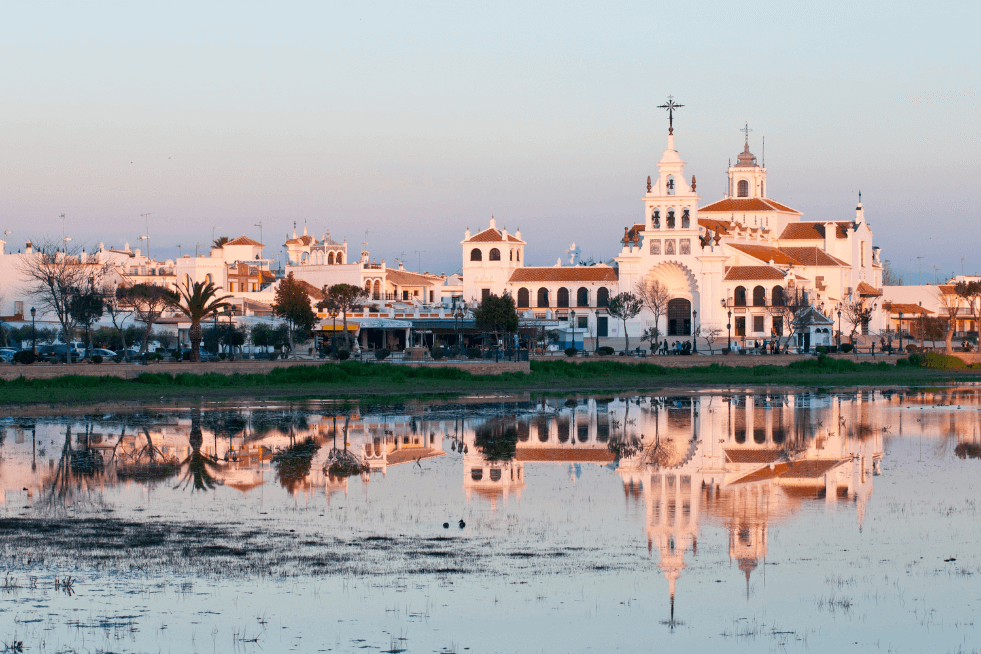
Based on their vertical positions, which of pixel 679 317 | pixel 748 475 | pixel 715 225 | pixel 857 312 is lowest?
pixel 748 475

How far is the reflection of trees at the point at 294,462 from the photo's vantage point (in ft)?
Answer: 60.3

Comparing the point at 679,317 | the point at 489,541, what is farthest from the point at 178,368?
the point at 679,317

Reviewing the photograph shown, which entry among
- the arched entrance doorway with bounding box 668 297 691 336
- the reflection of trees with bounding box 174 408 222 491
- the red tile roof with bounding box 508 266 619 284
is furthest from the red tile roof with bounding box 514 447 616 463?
the red tile roof with bounding box 508 266 619 284

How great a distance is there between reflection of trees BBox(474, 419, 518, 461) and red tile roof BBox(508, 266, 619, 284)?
57.9 meters

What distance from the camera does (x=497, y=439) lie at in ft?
79.6

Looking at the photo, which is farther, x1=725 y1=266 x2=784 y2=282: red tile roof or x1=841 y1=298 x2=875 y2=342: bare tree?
x1=725 y1=266 x2=784 y2=282: red tile roof

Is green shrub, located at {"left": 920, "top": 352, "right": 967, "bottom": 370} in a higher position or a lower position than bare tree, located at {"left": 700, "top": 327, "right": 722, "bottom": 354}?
lower

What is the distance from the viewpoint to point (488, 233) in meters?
87.9

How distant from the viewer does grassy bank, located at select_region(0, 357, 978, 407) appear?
34.7 m

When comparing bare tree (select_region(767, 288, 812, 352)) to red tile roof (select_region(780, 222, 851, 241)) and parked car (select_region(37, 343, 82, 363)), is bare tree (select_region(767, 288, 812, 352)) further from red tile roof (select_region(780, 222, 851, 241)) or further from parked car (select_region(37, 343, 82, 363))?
parked car (select_region(37, 343, 82, 363))

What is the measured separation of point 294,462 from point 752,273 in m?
63.5

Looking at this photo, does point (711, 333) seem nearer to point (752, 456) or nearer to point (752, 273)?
point (752, 273)

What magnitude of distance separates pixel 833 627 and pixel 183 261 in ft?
276

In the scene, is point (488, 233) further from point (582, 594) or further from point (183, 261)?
point (582, 594)
